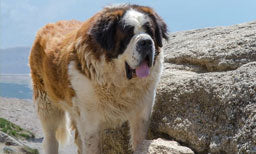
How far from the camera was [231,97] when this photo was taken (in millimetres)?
3680

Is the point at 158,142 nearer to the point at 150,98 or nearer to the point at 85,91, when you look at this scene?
the point at 150,98

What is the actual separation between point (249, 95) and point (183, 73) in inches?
62.8

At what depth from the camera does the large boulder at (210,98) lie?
11.6 ft

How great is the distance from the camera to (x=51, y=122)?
5.57 metres

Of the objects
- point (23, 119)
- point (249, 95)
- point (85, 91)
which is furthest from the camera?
point (23, 119)

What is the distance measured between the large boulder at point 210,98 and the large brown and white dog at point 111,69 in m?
0.32

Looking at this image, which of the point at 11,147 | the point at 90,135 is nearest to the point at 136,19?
the point at 90,135

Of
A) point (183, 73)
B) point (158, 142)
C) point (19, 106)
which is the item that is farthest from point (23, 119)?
point (158, 142)

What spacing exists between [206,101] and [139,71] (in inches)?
29.8

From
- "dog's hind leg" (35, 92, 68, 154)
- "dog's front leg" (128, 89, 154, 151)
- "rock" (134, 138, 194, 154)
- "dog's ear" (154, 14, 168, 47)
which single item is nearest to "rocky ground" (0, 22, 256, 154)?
"rock" (134, 138, 194, 154)

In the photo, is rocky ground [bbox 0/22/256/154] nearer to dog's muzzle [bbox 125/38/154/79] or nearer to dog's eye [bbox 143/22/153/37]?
dog's muzzle [bbox 125/38/154/79]

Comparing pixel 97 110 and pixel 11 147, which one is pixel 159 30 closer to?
pixel 97 110

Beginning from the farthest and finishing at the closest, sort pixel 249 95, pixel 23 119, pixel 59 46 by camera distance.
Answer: pixel 23 119 < pixel 59 46 < pixel 249 95

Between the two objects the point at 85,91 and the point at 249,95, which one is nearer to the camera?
the point at 249,95
